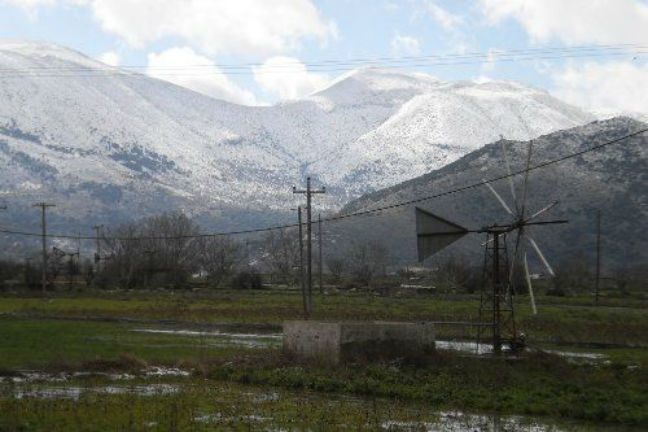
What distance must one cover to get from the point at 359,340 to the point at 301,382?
329cm

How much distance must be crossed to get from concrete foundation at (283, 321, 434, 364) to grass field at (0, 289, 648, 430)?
0.61 metres

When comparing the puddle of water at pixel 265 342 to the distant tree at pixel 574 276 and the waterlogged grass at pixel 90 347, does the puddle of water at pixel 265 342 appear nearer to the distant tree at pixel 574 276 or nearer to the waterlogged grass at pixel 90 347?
the waterlogged grass at pixel 90 347

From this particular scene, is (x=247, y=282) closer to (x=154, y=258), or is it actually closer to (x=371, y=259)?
(x=154, y=258)

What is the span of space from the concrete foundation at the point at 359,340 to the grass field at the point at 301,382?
2.01 ft

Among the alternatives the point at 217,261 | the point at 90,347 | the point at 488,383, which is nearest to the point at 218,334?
the point at 90,347

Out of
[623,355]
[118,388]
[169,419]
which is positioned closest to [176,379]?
[118,388]

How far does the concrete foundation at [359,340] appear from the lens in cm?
3056

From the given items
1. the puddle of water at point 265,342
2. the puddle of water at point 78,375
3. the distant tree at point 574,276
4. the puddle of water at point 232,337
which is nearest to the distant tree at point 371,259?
the distant tree at point 574,276

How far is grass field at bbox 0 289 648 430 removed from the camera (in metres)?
21.2

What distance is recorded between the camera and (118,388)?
1061 inches

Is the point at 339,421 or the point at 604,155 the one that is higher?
the point at 604,155

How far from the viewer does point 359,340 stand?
30.8 m

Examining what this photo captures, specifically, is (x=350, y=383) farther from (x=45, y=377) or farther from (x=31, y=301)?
(x=31, y=301)

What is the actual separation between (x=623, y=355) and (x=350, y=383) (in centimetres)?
1561
